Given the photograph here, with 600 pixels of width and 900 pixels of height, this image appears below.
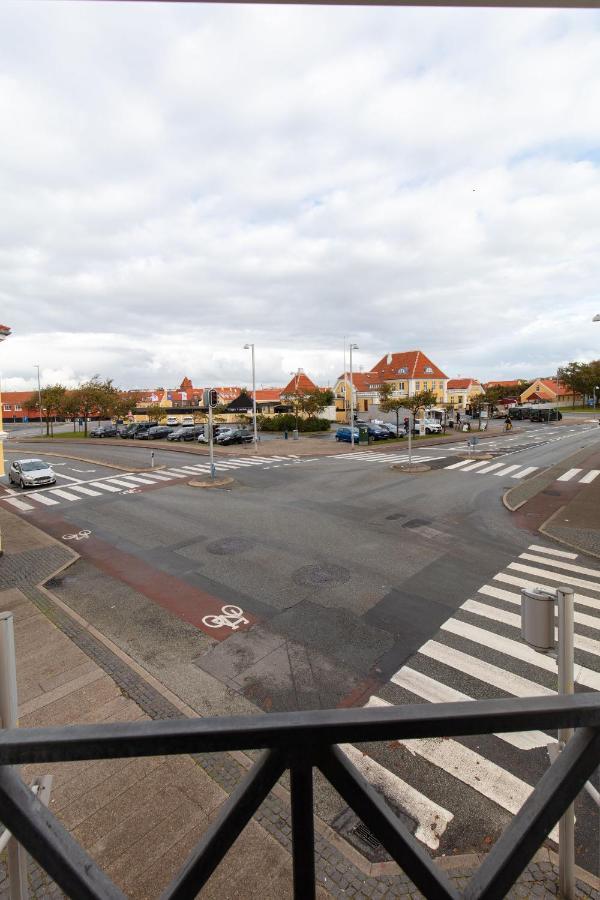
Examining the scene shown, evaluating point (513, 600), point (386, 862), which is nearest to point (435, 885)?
point (386, 862)

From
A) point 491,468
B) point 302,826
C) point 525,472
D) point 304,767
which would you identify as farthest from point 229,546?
point 491,468

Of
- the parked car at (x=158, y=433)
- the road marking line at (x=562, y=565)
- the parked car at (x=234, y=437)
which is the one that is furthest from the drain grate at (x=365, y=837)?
the parked car at (x=158, y=433)

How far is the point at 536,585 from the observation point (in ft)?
32.0

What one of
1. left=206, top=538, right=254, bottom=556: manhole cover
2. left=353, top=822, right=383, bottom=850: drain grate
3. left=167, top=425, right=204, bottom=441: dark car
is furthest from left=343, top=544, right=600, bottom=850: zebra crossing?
left=167, top=425, right=204, bottom=441: dark car

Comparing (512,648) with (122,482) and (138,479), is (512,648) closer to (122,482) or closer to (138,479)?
(122,482)

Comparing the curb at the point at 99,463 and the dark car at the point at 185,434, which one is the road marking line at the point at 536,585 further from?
the dark car at the point at 185,434

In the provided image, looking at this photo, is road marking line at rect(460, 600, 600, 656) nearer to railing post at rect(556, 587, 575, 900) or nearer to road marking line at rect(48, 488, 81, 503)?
railing post at rect(556, 587, 575, 900)

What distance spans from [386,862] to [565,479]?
859 inches

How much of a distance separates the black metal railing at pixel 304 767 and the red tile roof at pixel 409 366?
84.1 metres

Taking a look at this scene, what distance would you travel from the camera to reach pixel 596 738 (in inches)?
59.2

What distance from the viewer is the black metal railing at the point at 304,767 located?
1349 mm

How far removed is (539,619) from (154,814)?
3.96m

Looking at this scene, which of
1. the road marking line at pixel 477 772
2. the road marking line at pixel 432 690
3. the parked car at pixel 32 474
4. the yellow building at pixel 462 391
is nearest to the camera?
the road marking line at pixel 477 772

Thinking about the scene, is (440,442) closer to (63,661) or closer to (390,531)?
(390,531)
